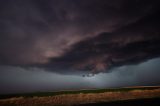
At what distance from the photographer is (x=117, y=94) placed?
236 feet

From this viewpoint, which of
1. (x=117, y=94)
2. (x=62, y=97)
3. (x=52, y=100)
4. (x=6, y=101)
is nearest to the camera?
(x=6, y=101)

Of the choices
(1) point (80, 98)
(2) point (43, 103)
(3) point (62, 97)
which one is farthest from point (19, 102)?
(1) point (80, 98)

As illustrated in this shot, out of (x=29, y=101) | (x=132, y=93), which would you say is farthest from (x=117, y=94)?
(x=29, y=101)

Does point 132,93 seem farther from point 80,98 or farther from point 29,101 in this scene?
point 29,101

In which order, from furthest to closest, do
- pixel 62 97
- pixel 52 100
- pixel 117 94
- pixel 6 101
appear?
pixel 117 94 < pixel 62 97 < pixel 52 100 < pixel 6 101

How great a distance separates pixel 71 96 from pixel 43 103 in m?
10.8

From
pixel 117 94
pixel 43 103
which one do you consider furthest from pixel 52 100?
pixel 117 94

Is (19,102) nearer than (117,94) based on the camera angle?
Yes

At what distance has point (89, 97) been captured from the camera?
64.3 metres

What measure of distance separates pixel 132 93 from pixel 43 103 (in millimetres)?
34894

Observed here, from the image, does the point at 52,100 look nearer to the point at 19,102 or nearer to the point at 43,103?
the point at 43,103

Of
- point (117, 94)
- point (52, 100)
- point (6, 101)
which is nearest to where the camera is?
point (6, 101)

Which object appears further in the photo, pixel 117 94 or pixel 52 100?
pixel 117 94

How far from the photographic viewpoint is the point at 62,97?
2516 inches
